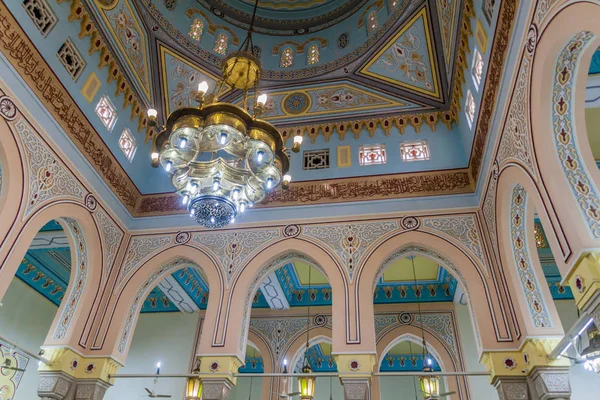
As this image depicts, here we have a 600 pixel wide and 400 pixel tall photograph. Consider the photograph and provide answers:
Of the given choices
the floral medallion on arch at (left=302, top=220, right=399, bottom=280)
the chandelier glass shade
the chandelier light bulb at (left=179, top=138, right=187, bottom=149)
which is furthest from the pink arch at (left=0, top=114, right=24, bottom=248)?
the floral medallion on arch at (left=302, top=220, right=399, bottom=280)

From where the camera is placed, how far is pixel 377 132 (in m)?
6.54

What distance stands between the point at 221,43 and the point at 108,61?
220 cm

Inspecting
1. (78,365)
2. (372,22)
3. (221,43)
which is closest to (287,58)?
(221,43)

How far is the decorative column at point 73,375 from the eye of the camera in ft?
15.9

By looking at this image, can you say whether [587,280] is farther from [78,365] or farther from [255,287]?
[78,365]

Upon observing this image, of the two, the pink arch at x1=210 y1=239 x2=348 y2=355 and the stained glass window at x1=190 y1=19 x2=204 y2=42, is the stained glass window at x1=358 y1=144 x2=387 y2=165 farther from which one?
the stained glass window at x1=190 y1=19 x2=204 y2=42

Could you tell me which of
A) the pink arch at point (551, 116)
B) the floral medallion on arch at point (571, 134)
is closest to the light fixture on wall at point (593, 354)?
the pink arch at point (551, 116)

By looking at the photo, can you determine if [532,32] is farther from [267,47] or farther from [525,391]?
[267,47]

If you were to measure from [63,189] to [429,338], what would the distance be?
6.06 meters

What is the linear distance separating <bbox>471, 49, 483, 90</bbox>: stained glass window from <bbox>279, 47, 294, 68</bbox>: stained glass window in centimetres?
331

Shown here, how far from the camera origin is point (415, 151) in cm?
622

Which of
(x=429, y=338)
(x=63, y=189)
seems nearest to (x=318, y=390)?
(x=429, y=338)

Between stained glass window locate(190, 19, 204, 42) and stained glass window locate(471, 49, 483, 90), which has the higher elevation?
stained glass window locate(190, 19, 204, 42)

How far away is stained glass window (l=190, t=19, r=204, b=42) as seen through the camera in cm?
693
